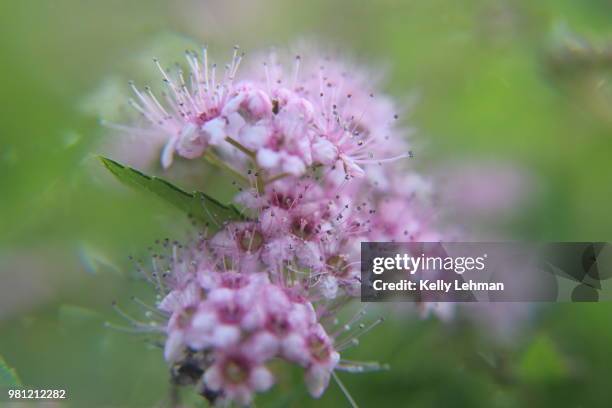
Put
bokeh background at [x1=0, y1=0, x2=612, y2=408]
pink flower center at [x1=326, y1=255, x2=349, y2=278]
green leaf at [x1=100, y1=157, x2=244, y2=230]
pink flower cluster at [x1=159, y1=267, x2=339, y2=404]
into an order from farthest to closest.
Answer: bokeh background at [x1=0, y1=0, x2=612, y2=408]
pink flower center at [x1=326, y1=255, x2=349, y2=278]
green leaf at [x1=100, y1=157, x2=244, y2=230]
pink flower cluster at [x1=159, y1=267, x2=339, y2=404]

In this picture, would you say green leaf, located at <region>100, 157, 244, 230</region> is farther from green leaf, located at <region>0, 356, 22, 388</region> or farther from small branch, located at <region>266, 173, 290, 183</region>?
green leaf, located at <region>0, 356, 22, 388</region>

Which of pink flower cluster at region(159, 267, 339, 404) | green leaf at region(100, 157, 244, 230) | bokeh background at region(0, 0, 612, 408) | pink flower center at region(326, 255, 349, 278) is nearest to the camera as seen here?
pink flower cluster at region(159, 267, 339, 404)

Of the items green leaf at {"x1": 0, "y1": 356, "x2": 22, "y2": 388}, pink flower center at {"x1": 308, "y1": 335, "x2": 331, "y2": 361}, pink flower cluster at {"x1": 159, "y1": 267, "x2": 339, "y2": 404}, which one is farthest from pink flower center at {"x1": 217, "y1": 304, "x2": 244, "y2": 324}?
green leaf at {"x1": 0, "y1": 356, "x2": 22, "y2": 388}

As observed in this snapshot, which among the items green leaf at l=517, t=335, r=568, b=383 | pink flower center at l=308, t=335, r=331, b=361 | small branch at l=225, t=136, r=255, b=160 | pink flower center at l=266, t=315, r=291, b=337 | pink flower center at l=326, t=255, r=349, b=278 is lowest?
pink flower center at l=308, t=335, r=331, b=361

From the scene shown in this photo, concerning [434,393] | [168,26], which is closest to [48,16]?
[168,26]

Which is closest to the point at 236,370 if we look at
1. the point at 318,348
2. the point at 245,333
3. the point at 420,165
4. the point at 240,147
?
the point at 245,333

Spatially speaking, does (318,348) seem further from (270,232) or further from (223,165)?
(223,165)

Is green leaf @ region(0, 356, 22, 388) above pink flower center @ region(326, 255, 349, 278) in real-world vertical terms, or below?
below

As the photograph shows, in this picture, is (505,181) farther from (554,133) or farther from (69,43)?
(69,43)
